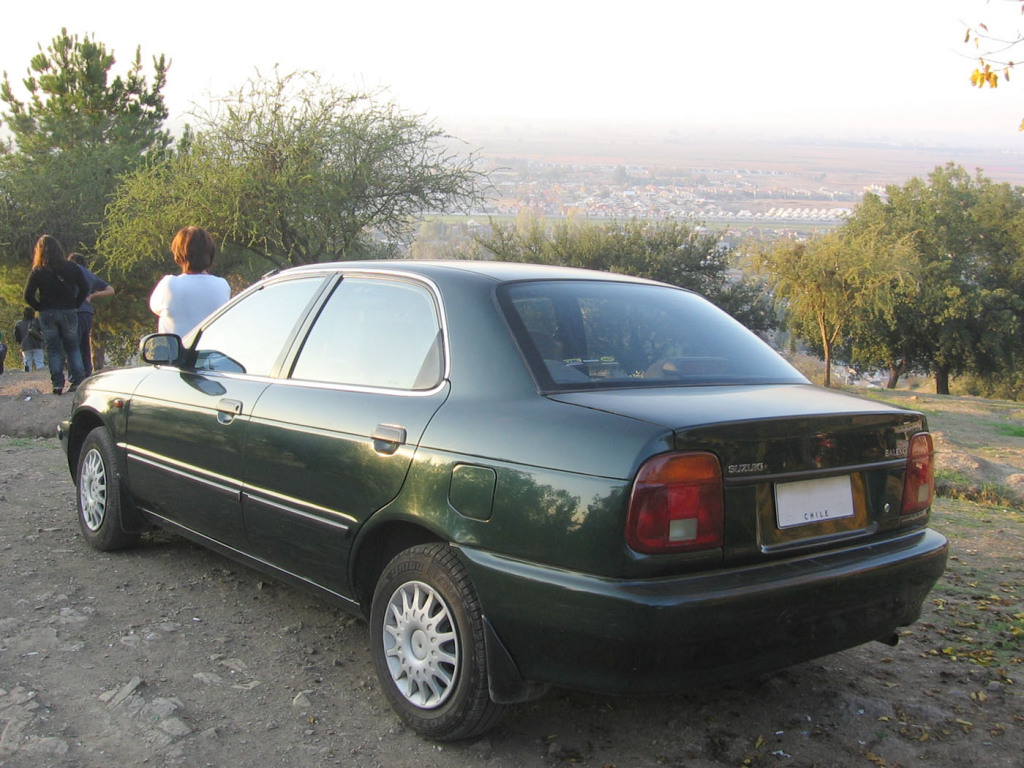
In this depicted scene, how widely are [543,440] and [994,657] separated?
244 cm

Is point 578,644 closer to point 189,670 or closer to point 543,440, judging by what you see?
point 543,440

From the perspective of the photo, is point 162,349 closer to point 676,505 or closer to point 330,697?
point 330,697

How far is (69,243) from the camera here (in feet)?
116

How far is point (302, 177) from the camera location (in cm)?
2455

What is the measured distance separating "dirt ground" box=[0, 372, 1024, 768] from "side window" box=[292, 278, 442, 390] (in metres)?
1.17

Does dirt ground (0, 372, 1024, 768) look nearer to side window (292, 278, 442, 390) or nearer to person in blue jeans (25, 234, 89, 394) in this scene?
side window (292, 278, 442, 390)

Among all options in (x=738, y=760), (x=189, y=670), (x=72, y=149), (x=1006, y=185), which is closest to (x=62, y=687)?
(x=189, y=670)

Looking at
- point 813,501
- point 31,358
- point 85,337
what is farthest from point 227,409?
point 31,358

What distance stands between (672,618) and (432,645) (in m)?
0.89

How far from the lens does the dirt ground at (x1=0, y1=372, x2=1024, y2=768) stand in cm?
306

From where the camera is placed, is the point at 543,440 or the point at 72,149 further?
the point at 72,149

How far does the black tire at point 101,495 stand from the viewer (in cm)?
502

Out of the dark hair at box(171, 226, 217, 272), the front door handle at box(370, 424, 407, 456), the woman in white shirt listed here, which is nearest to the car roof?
the front door handle at box(370, 424, 407, 456)

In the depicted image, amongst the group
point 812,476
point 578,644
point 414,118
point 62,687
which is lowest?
point 62,687
